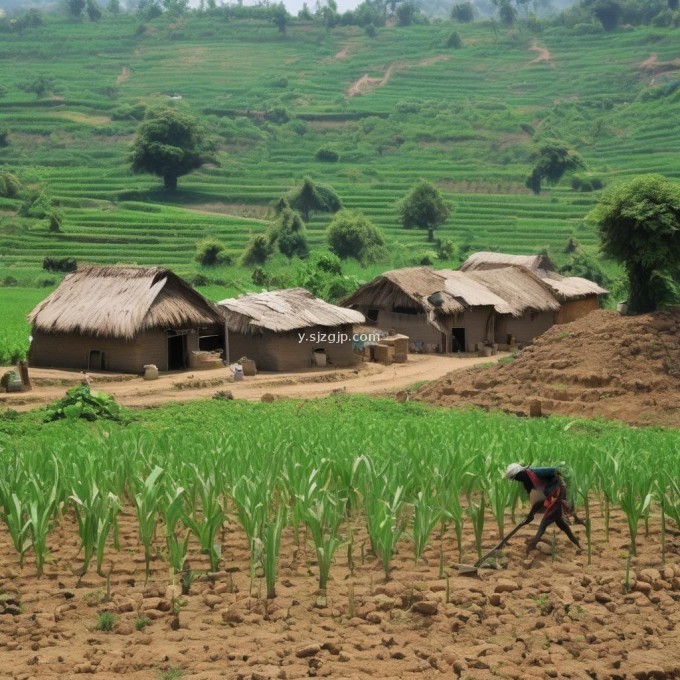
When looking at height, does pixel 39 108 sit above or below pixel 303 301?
above

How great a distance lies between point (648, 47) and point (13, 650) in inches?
4361

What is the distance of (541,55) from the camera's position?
117 metres

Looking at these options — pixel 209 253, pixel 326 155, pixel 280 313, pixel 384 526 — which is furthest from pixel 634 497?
pixel 326 155

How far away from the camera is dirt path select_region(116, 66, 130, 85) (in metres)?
107

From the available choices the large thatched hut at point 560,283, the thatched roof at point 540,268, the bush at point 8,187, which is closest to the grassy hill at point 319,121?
the bush at point 8,187

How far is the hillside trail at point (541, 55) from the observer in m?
115

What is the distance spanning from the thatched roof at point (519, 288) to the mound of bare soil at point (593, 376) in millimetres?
9564

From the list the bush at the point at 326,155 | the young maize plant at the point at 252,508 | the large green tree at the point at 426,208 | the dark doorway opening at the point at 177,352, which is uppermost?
the bush at the point at 326,155

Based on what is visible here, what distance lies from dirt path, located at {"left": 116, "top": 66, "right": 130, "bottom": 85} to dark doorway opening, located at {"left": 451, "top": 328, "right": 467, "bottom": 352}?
3081 inches

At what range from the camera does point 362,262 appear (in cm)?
5066

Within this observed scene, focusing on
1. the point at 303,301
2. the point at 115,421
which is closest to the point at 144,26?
the point at 303,301

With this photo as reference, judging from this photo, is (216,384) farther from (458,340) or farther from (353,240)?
(353,240)

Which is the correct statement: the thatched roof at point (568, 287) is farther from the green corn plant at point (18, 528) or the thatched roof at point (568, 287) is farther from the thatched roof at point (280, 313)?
the green corn plant at point (18, 528)

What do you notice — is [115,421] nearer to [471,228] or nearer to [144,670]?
[144,670]
